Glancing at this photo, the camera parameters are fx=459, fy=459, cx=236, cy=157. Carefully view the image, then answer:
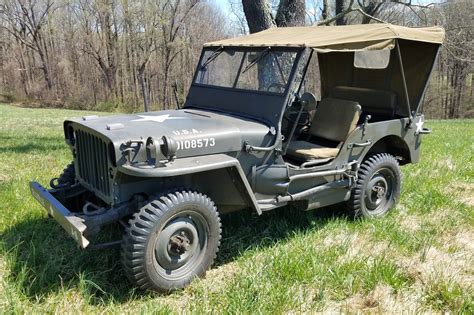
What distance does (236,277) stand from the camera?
346 centimetres

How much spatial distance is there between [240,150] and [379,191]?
1900 mm

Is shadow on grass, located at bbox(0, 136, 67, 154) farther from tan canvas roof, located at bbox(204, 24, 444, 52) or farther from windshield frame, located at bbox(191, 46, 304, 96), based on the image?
tan canvas roof, located at bbox(204, 24, 444, 52)

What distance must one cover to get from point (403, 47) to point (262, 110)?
220 cm

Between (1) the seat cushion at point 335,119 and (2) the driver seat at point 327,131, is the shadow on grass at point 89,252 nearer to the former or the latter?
(2) the driver seat at point 327,131

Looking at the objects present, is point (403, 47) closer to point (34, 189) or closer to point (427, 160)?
point (427, 160)

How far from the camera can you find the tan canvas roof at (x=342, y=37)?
3.96m

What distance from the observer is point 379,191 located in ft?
15.8

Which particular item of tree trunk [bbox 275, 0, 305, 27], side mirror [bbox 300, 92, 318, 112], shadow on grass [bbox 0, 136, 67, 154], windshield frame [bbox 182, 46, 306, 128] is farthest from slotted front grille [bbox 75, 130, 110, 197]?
tree trunk [bbox 275, 0, 305, 27]

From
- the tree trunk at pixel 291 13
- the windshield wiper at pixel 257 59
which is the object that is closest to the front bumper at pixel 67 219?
the windshield wiper at pixel 257 59

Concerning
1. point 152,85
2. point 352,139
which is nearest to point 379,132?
point 352,139

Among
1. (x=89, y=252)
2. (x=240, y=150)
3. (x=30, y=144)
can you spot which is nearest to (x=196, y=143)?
(x=240, y=150)

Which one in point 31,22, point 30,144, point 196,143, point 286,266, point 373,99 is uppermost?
point 31,22

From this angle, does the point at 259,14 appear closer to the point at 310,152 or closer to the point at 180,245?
the point at 310,152

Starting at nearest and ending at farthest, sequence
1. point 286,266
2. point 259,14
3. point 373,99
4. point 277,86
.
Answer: point 286,266, point 277,86, point 373,99, point 259,14
